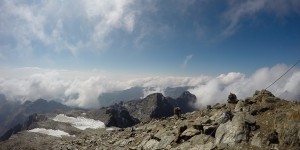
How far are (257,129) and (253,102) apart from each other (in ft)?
29.1

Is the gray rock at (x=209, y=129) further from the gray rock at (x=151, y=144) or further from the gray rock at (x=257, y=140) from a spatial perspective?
the gray rock at (x=151, y=144)

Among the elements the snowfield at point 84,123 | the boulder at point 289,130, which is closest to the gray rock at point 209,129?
the boulder at point 289,130

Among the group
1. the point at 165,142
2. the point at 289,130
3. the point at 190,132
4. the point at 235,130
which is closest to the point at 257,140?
the point at 235,130

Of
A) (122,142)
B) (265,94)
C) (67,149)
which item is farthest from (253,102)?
(67,149)

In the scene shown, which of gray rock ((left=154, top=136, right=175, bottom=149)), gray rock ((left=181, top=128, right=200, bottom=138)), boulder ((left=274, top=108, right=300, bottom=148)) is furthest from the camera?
gray rock ((left=154, top=136, right=175, bottom=149))

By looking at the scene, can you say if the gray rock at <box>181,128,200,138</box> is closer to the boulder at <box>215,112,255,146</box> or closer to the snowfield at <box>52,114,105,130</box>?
the boulder at <box>215,112,255,146</box>

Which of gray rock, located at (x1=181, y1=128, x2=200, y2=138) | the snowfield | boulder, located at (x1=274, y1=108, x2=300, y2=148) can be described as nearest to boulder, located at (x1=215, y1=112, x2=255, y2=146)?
boulder, located at (x1=274, y1=108, x2=300, y2=148)

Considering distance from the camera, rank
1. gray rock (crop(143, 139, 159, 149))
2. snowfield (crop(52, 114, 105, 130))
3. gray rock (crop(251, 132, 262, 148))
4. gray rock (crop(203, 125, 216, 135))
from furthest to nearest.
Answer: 1. snowfield (crop(52, 114, 105, 130))
2. gray rock (crop(143, 139, 159, 149))
3. gray rock (crop(203, 125, 216, 135))
4. gray rock (crop(251, 132, 262, 148))

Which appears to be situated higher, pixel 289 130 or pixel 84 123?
pixel 84 123

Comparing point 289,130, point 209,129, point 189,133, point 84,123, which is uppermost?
point 84,123

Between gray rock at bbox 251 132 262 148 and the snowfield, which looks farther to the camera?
the snowfield

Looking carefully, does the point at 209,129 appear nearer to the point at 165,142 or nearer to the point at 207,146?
the point at 207,146

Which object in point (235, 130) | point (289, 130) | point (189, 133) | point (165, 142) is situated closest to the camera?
point (289, 130)

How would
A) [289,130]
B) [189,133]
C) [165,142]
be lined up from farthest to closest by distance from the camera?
[165,142] → [189,133] → [289,130]
